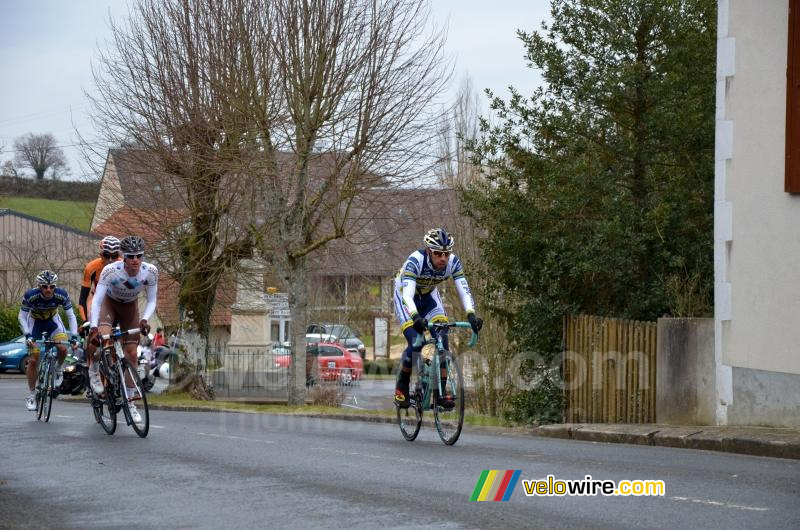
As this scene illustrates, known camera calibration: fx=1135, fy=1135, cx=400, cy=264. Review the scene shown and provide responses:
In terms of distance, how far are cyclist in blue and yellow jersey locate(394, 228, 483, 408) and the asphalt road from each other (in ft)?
2.97

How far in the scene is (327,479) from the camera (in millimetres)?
8969

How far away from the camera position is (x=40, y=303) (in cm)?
1540

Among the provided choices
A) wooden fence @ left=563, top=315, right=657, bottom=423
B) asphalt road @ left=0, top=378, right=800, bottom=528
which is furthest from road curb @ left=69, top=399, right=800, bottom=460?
wooden fence @ left=563, top=315, right=657, bottom=423

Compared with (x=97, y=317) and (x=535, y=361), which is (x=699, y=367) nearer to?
(x=535, y=361)

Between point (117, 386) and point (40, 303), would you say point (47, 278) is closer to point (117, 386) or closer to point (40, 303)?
point (40, 303)

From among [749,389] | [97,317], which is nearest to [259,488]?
[97,317]

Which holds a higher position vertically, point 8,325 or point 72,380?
point 72,380

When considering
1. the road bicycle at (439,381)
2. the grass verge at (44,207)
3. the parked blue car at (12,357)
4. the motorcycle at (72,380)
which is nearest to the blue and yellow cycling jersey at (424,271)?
the road bicycle at (439,381)

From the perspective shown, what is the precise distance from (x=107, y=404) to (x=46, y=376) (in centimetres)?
281

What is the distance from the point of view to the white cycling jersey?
1242cm

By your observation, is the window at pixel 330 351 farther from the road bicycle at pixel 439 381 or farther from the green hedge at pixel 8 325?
the road bicycle at pixel 439 381

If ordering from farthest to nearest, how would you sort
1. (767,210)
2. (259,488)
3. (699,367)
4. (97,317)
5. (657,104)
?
(657,104) → (699,367) → (767,210) → (97,317) → (259,488)

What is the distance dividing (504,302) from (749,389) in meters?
7.54

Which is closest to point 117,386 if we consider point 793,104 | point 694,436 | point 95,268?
point 95,268
